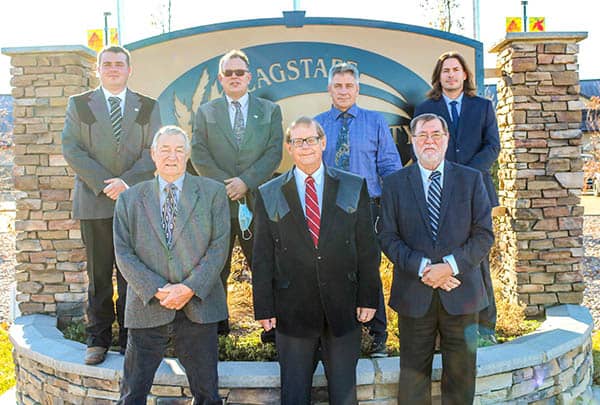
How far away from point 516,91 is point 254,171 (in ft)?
8.38

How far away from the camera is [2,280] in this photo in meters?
10.1

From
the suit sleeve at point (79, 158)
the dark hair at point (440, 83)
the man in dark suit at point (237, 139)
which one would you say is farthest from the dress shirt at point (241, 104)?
the dark hair at point (440, 83)

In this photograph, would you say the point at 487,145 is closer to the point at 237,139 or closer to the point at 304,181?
the point at 304,181

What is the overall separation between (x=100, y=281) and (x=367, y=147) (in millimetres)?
2015

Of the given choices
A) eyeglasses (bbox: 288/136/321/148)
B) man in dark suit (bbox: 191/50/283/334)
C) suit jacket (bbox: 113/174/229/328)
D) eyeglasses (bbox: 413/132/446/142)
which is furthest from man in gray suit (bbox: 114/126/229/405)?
eyeglasses (bbox: 413/132/446/142)

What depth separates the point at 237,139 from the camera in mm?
3943

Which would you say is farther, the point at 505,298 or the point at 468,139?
the point at 505,298

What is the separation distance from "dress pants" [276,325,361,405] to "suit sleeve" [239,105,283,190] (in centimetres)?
126

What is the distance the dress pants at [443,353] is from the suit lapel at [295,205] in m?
0.76

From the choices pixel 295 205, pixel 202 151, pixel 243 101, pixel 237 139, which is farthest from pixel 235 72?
pixel 295 205

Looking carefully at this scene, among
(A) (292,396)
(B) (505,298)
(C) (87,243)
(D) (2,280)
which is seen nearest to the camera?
(A) (292,396)

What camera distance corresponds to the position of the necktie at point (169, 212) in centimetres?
302

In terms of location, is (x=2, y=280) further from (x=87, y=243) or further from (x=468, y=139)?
(x=468, y=139)

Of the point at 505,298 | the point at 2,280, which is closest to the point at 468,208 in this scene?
the point at 505,298
